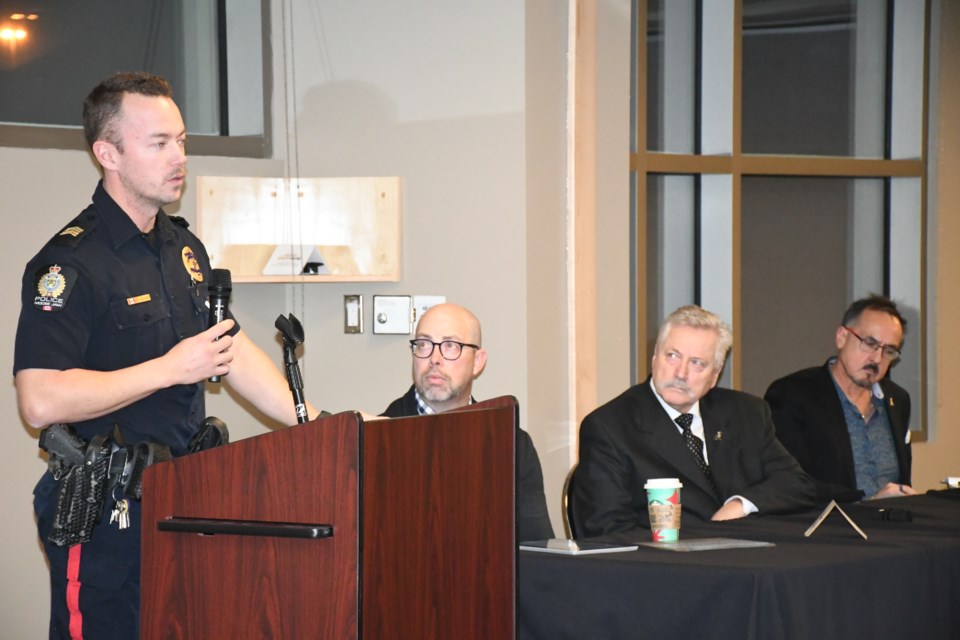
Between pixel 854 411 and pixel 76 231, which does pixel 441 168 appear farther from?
pixel 76 231

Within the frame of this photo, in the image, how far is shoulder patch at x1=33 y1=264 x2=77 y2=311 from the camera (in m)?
2.02

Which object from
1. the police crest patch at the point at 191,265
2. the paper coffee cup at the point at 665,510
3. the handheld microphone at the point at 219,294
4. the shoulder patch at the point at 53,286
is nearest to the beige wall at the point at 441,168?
the paper coffee cup at the point at 665,510

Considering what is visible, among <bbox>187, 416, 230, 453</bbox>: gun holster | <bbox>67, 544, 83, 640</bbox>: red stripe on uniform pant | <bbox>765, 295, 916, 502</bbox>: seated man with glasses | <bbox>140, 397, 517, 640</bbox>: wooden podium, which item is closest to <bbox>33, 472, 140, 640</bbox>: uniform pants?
<bbox>67, 544, 83, 640</bbox>: red stripe on uniform pant

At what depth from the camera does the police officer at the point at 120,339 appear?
1943mm

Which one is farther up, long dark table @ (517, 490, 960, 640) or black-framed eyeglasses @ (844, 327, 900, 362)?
black-framed eyeglasses @ (844, 327, 900, 362)

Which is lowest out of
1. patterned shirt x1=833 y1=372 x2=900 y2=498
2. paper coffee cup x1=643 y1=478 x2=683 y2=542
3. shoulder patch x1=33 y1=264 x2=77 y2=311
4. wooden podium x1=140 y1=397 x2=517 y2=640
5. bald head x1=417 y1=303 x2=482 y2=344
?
patterned shirt x1=833 y1=372 x2=900 y2=498

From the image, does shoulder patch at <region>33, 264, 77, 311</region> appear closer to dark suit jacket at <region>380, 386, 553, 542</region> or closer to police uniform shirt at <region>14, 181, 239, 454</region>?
police uniform shirt at <region>14, 181, 239, 454</region>

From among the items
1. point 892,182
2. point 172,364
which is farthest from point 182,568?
point 892,182

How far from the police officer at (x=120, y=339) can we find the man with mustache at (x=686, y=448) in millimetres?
1063

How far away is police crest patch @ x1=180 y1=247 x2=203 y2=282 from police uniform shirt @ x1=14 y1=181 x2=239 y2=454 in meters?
0.04

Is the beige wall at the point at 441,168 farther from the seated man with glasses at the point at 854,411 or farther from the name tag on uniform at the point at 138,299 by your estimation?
the name tag on uniform at the point at 138,299

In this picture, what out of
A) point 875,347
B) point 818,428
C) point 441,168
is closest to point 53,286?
point 441,168

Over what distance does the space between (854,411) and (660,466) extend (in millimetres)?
1482

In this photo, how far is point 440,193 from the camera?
432cm
